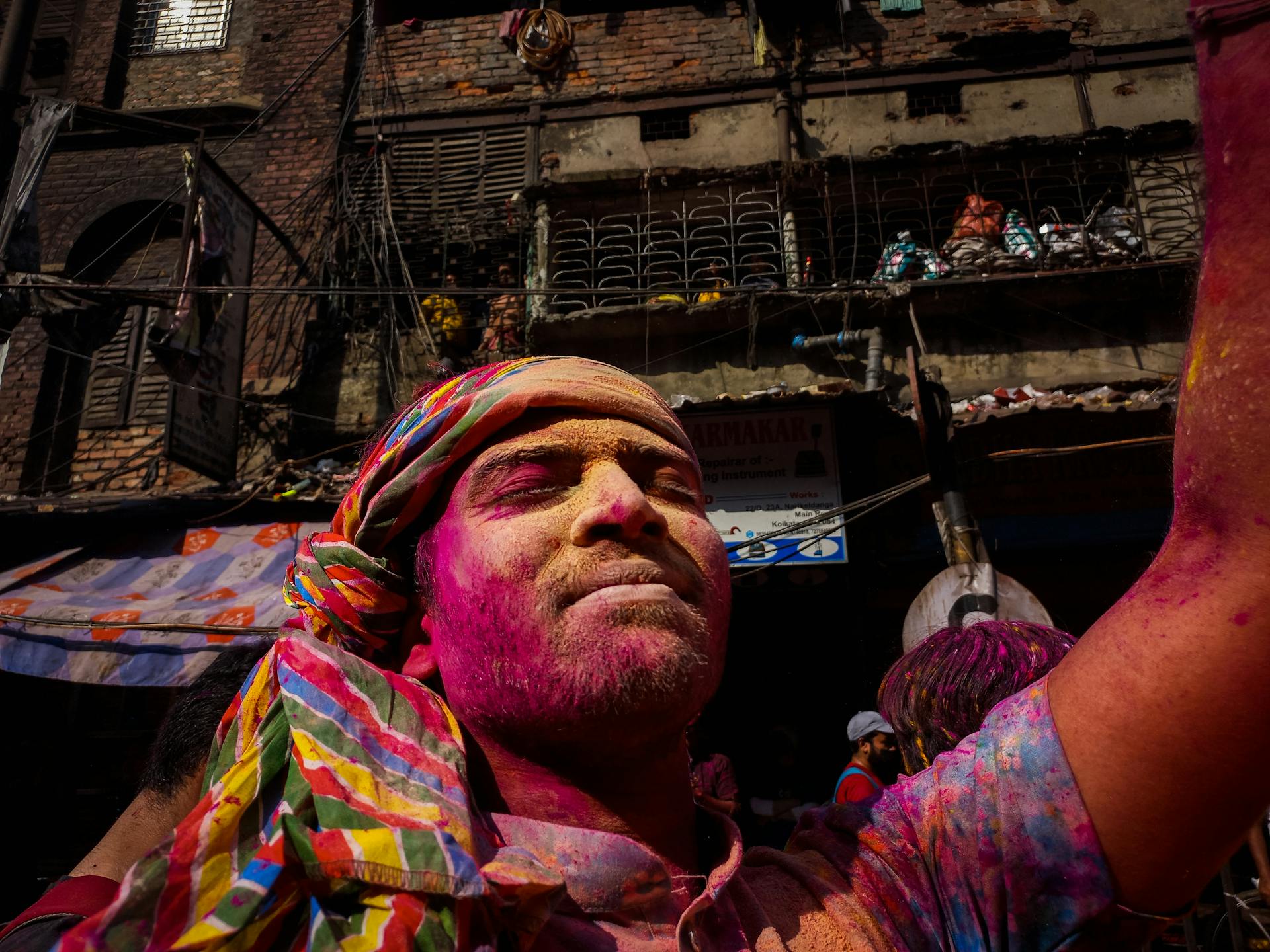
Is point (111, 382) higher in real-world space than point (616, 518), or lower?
higher

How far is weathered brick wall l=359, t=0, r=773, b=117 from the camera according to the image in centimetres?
1061

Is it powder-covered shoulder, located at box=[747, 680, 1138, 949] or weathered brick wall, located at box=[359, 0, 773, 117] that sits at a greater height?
weathered brick wall, located at box=[359, 0, 773, 117]

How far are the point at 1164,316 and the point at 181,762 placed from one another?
8793 mm

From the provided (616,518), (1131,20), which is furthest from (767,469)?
(1131,20)

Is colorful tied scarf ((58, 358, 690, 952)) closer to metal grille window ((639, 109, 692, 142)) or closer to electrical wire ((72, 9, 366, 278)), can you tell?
metal grille window ((639, 109, 692, 142))

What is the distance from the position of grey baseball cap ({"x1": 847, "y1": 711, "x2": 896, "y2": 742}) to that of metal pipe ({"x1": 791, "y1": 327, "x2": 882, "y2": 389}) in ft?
11.3

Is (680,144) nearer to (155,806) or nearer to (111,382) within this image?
(111,382)

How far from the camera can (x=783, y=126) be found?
9.75 metres

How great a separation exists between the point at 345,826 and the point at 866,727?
468 cm

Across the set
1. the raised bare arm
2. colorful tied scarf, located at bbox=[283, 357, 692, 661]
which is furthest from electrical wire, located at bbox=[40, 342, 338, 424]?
the raised bare arm

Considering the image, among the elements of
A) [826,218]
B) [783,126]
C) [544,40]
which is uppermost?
[544,40]

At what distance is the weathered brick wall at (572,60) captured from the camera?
10.6m

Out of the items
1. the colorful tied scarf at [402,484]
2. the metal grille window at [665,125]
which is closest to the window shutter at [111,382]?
the metal grille window at [665,125]

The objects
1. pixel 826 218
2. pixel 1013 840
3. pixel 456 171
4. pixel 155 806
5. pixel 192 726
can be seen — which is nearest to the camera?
pixel 1013 840
